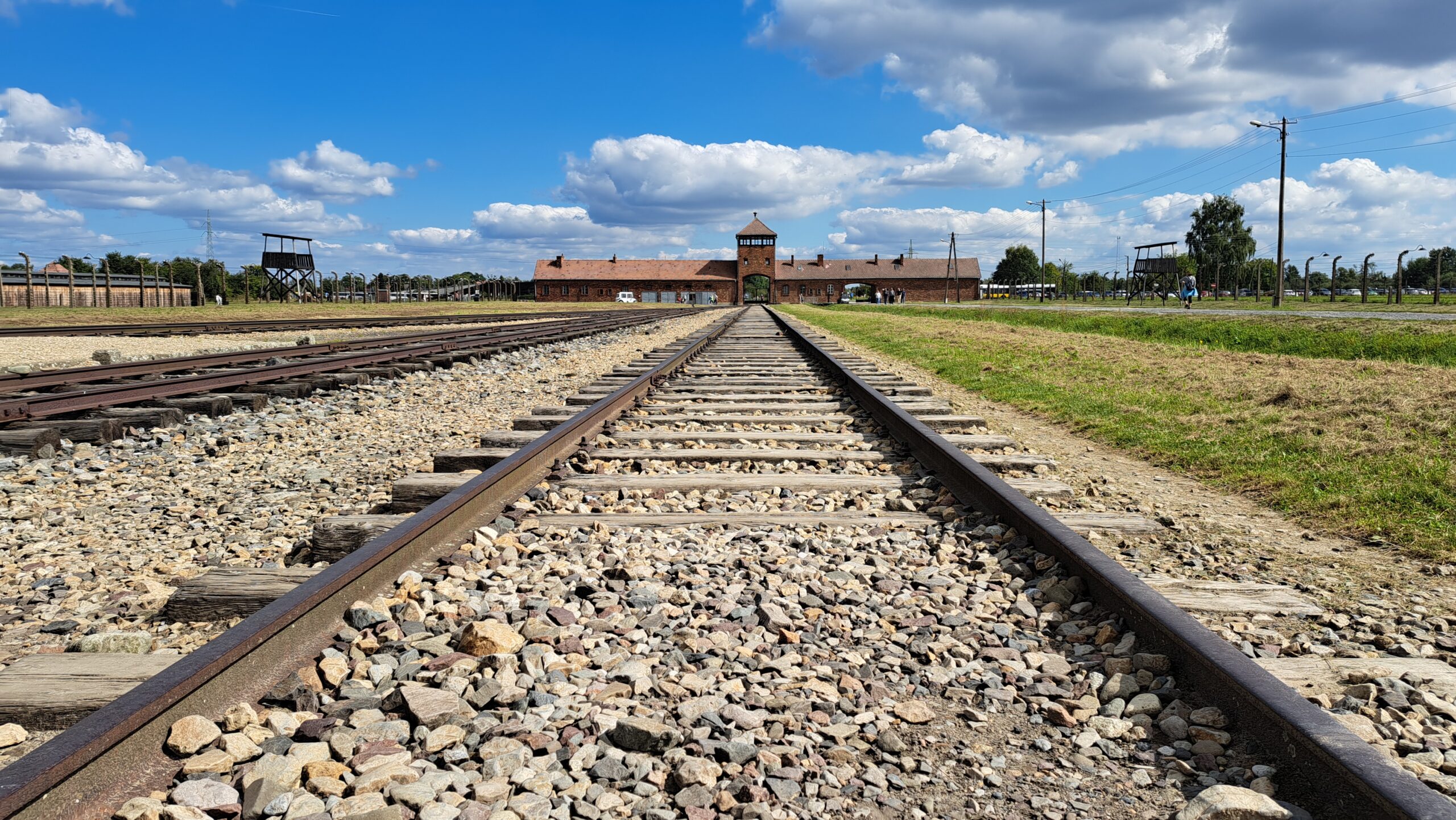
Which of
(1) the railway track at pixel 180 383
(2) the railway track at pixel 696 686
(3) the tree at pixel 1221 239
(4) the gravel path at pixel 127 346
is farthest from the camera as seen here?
(3) the tree at pixel 1221 239

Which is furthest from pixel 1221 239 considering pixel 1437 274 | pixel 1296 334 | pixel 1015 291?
pixel 1296 334

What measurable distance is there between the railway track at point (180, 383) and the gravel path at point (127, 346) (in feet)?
5.36

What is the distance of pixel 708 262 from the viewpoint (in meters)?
106

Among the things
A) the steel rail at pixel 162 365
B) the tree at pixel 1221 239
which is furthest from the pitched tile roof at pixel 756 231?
the steel rail at pixel 162 365

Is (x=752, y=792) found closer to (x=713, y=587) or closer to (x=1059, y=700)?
(x=1059, y=700)

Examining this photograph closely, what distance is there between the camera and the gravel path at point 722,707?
175cm

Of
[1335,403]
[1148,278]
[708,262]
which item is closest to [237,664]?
[1335,403]

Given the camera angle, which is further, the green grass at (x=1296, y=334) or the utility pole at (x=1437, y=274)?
→ the utility pole at (x=1437, y=274)

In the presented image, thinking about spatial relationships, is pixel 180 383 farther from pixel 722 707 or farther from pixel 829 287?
pixel 829 287

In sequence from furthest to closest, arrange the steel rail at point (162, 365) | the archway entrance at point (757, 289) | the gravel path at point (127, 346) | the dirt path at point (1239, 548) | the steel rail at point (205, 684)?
the archway entrance at point (757, 289) < the gravel path at point (127, 346) < the steel rail at point (162, 365) < the dirt path at point (1239, 548) < the steel rail at point (205, 684)

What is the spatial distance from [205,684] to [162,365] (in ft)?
31.0

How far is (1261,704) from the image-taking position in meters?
1.84

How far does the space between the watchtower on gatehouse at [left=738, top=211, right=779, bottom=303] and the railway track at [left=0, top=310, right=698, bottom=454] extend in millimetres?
89960

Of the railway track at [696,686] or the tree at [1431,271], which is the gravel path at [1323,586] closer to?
the railway track at [696,686]
